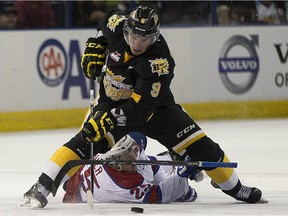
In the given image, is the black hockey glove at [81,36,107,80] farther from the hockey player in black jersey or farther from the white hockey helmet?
the white hockey helmet

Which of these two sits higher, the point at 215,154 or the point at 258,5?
the point at 258,5

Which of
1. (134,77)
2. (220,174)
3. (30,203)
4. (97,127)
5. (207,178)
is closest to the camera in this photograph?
(97,127)

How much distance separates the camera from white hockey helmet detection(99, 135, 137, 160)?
237 inches

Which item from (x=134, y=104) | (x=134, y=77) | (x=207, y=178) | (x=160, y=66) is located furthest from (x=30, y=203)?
(x=207, y=178)

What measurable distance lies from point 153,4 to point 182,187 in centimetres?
503

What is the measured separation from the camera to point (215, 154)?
240 inches

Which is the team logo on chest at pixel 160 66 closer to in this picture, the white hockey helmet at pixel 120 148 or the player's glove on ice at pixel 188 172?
the white hockey helmet at pixel 120 148

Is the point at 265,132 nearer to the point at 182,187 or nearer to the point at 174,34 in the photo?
the point at 174,34

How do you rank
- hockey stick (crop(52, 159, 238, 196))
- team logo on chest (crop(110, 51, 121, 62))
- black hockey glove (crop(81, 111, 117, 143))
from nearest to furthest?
black hockey glove (crop(81, 111, 117, 143)), hockey stick (crop(52, 159, 238, 196)), team logo on chest (crop(110, 51, 121, 62))

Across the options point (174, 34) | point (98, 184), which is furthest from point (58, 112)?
point (98, 184)

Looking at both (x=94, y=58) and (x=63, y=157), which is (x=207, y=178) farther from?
(x=63, y=157)

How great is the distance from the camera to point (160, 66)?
5.84m

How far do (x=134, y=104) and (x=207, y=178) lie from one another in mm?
1613

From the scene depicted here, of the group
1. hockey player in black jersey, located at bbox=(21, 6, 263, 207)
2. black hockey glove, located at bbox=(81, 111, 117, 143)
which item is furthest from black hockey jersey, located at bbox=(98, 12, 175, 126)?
black hockey glove, located at bbox=(81, 111, 117, 143)
